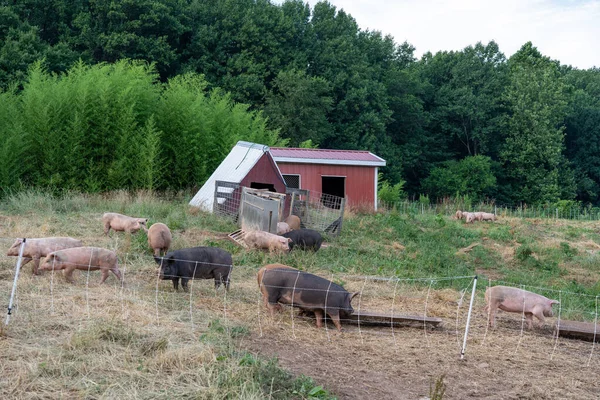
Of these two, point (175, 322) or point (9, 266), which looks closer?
point (175, 322)

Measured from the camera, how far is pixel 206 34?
36906mm

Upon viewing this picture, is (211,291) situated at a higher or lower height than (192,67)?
lower

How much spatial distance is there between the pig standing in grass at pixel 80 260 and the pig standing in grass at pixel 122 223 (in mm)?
3255

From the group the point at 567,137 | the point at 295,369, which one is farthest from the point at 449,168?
the point at 295,369

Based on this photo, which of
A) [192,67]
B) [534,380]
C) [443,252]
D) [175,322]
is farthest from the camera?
[192,67]

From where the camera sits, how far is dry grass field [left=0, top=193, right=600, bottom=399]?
5.30 m

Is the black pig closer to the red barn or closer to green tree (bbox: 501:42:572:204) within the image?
the red barn

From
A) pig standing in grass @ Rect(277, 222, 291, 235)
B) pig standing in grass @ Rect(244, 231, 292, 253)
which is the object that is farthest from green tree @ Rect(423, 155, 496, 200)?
pig standing in grass @ Rect(244, 231, 292, 253)

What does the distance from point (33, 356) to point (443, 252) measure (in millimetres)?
10696

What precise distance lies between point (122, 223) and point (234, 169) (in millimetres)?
5648

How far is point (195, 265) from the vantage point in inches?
351

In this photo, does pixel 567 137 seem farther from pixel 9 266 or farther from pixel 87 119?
pixel 9 266

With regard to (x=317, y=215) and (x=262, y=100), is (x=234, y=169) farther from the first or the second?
(x=262, y=100)

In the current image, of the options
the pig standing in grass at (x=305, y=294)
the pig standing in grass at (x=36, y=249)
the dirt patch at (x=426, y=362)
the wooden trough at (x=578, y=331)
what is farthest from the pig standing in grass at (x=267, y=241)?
the wooden trough at (x=578, y=331)
